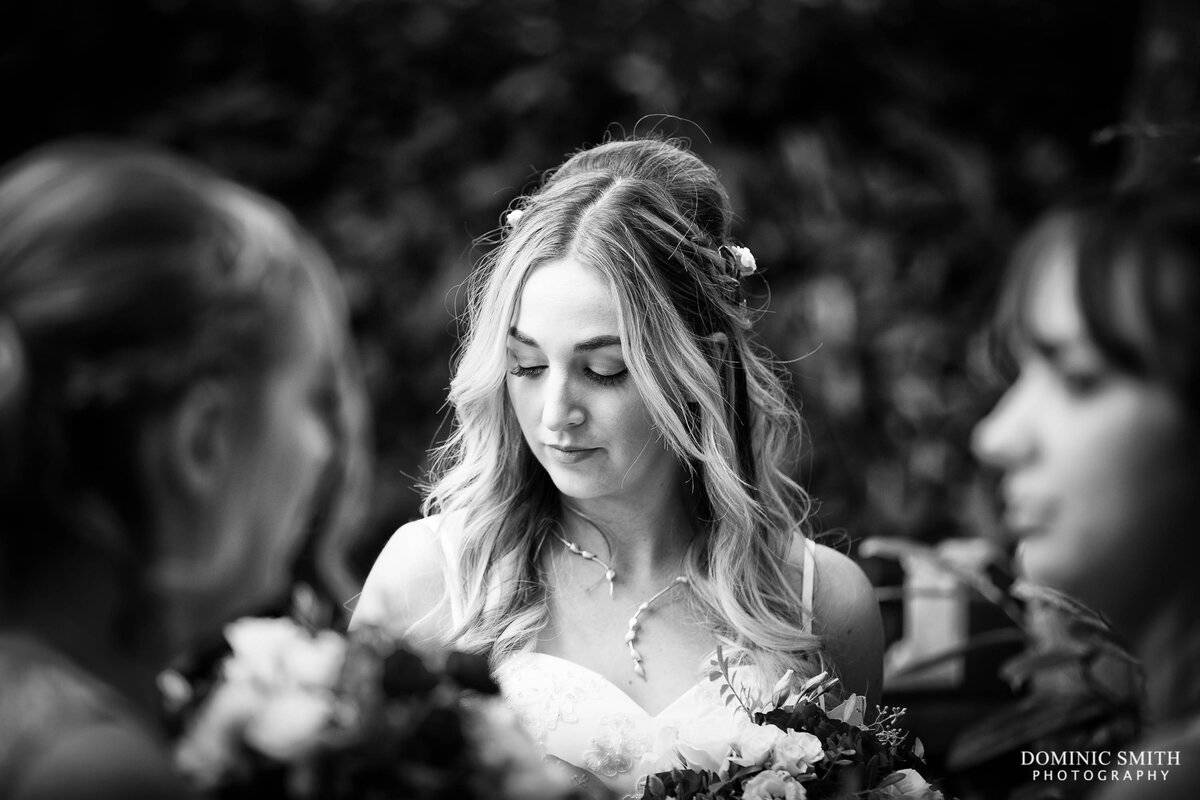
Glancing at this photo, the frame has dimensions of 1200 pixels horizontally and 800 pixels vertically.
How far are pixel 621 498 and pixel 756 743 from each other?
90cm

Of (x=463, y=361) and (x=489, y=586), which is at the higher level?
(x=463, y=361)

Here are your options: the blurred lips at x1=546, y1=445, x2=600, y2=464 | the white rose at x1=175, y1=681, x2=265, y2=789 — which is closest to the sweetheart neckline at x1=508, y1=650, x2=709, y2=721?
the blurred lips at x1=546, y1=445, x2=600, y2=464

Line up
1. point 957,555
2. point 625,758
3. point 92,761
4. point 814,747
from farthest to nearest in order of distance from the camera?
point 957,555 → point 625,758 → point 814,747 → point 92,761

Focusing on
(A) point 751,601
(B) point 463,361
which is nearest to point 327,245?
(B) point 463,361

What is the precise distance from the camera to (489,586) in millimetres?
3127

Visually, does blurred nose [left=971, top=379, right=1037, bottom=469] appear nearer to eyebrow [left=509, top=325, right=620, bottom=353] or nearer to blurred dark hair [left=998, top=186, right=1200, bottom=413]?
blurred dark hair [left=998, top=186, right=1200, bottom=413]

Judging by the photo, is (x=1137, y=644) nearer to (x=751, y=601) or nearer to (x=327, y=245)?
(x=751, y=601)

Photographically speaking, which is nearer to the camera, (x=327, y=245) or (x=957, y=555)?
(x=957, y=555)

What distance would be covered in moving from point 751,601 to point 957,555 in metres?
1.38

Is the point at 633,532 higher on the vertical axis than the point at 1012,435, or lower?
lower

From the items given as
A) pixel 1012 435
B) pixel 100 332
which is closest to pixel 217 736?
pixel 100 332

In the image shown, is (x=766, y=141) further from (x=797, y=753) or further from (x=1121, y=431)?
(x=1121, y=431)

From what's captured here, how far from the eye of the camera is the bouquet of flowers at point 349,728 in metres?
1.54

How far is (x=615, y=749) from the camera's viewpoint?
2.86m
